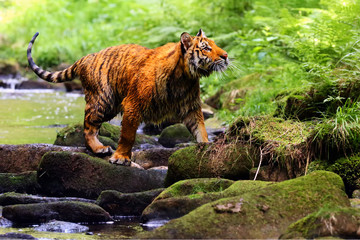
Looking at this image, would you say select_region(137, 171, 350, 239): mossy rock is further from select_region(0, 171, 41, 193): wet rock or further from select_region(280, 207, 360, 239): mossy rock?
select_region(0, 171, 41, 193): wet rock

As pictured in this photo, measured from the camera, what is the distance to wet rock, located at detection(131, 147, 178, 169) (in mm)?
7430

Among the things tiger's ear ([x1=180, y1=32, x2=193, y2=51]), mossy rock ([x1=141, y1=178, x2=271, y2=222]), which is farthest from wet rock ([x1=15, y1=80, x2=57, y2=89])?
mossy rock ([x1=141, y1=178, x2=271, y2=222])

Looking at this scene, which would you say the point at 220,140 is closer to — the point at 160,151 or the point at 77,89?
the point at 160,151

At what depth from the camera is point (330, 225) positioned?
153 inches

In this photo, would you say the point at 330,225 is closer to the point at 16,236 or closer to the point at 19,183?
the point at 16,236

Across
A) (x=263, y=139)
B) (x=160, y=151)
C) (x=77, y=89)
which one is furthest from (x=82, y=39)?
(x=263, y=139)

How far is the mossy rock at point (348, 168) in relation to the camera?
5.40 m

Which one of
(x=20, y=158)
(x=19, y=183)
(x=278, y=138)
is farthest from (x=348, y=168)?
(x=20, y=158)

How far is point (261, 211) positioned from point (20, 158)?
3989 millimetres

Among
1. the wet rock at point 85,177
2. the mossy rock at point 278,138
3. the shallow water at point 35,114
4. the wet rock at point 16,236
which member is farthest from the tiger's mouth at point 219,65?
the shallow water at point 35,114

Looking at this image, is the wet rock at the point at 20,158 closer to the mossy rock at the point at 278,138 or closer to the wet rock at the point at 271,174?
the mossy rock at the point at 278,138

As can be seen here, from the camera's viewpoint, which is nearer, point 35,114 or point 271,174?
point 271,174

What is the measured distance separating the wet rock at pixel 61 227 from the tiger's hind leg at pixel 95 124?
2264mm

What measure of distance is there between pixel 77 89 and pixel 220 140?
48.3ft
